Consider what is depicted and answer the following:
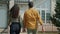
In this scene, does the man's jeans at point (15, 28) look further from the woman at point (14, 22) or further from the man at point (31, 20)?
the man at point (31, 20)

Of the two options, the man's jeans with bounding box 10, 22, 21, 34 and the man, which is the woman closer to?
the man's jeans with bounding box 10, 22, 21, 34

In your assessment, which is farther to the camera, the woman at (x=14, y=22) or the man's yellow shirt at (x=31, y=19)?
the man's yellow shirt at (x=31, y=19)

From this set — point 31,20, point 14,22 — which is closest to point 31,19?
point 31,20

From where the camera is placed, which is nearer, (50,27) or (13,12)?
(13,12)

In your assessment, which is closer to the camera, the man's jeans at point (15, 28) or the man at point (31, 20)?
the man's jeans at point (15, 28)

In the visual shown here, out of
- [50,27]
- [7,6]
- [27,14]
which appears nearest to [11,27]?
[27,14]

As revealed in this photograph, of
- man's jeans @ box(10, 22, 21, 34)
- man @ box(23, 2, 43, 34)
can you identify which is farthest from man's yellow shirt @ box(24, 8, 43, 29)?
man's jeans @ box(10, 22, 21, 34)

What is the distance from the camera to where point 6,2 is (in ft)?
88.1

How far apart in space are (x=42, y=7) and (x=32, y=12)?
20.7 meters

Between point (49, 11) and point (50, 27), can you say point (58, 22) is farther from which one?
point (49, 11)

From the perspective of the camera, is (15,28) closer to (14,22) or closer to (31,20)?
(14,22)

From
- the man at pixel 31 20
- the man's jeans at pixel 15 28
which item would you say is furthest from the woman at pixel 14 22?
the man at pixel 31 20

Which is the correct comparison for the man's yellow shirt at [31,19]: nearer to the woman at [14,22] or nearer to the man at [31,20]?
the man at [31,20]

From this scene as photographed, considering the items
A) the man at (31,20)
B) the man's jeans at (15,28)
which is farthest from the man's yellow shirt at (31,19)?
the man's jeans at (15,28)
